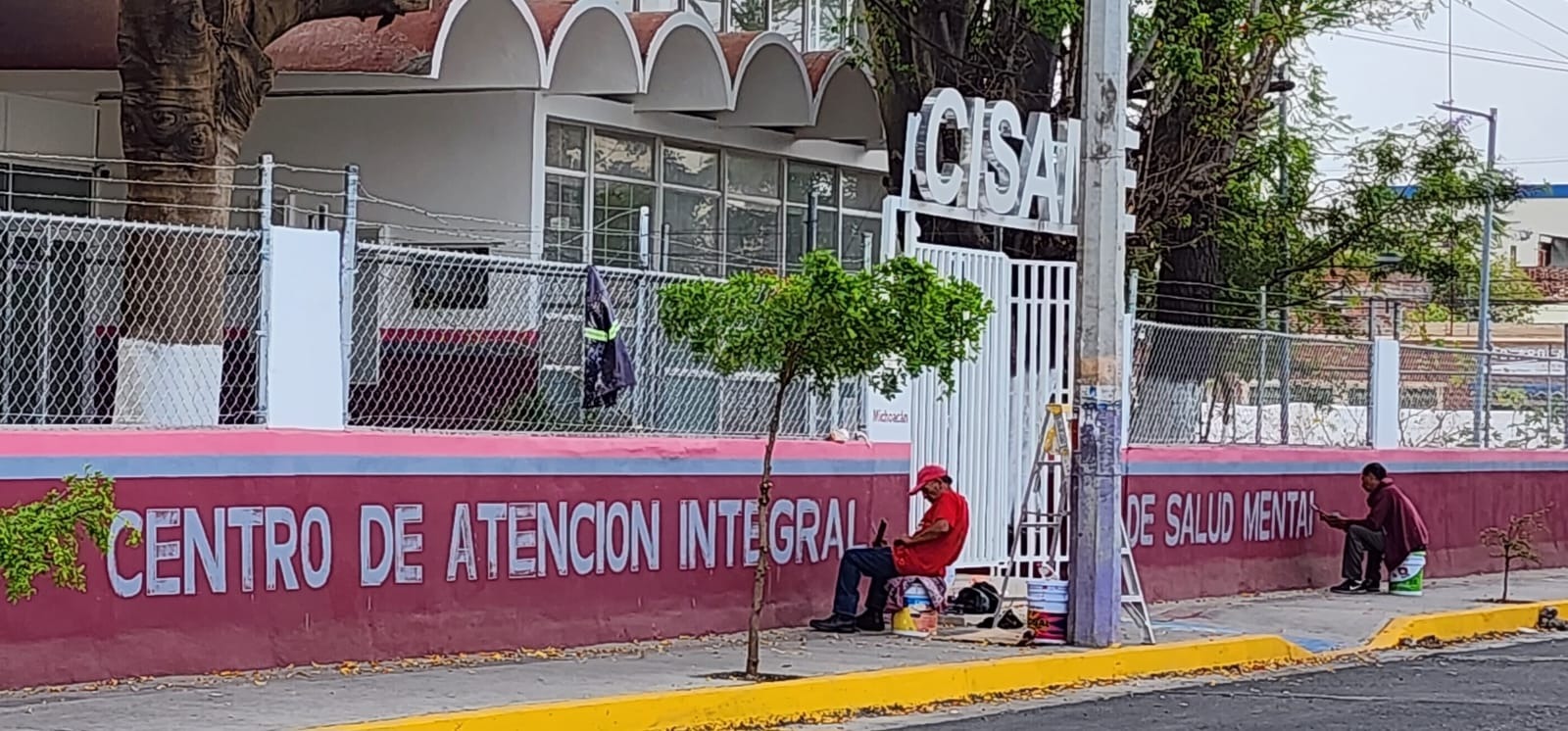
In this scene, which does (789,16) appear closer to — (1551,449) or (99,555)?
(1551,449)

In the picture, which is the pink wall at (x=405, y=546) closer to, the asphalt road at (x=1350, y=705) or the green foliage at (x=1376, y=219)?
Answer: the asphalt road at (x=1350, y=705)

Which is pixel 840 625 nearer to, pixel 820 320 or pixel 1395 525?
pixel 820 320

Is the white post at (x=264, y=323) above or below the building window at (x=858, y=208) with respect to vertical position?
below

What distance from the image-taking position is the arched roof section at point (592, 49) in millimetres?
19031

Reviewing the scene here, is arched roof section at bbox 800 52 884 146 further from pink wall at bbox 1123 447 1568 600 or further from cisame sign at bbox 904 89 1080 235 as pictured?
pink wall at bbox 1123 447 1568 600

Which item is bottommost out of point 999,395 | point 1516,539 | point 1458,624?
point 1458,624

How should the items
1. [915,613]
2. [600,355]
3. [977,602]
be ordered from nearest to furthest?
[600,355] < [915,613] < [977,602]

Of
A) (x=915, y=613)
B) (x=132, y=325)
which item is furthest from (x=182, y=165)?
(x=915, y=613)

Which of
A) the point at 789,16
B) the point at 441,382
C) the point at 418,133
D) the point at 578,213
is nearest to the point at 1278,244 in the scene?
the point at 789,16

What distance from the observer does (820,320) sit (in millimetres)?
11414

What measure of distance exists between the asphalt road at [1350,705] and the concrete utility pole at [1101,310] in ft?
3.83

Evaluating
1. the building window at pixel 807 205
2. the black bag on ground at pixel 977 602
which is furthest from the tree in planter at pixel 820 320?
the building window at pixel 807 205

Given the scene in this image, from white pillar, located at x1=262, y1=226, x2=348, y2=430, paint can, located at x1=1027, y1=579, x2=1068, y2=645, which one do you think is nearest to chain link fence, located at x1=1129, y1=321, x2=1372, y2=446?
paint can, located at x1=1027, y1=579, x2=1068, y2=645

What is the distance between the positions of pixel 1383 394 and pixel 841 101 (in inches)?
251
